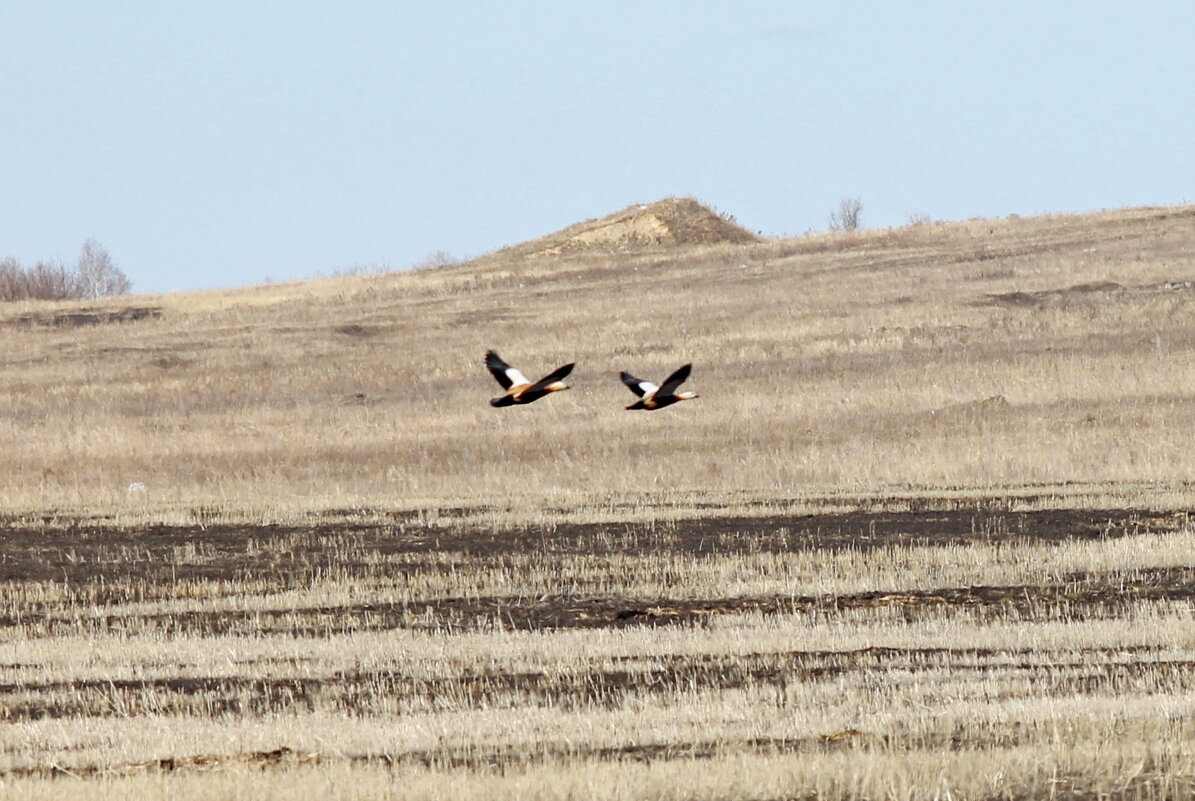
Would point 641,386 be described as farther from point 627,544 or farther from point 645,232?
point 645,232

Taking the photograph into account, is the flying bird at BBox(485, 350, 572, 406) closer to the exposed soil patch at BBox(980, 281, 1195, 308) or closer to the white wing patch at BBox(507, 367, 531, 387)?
the white wing patch at BBox(507, 367, 531, 387)

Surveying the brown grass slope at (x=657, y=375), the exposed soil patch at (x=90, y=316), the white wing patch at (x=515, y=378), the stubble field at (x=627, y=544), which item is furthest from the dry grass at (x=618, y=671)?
the exposed soil patch at (x=90, y=316)

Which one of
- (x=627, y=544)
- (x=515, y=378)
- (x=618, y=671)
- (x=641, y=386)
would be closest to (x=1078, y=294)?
(x=627, y=544)

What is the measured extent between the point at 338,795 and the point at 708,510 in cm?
1518

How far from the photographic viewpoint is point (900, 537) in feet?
63.4

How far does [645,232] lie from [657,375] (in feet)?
101

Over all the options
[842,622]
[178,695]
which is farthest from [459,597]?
[178,695]

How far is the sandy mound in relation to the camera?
218ft

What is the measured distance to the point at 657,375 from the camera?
1457 inches

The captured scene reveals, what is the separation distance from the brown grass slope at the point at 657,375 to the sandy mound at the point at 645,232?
8.81 metres

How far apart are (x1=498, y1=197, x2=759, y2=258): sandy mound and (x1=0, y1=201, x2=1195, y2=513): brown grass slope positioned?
8.81 metres

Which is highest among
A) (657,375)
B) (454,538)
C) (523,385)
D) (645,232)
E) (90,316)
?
(645,232)

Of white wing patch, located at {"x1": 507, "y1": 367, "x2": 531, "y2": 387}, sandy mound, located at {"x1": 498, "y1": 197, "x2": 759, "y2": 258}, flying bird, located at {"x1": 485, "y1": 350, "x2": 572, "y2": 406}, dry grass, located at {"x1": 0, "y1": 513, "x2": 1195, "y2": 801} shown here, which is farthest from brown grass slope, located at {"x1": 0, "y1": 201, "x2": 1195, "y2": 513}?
sandy mound, located at {"x1": 498, "y1": 197, "x2": 759, "y2": 258}

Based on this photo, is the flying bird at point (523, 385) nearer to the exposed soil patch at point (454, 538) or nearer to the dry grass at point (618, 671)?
the dry grass at point (618, 671)
